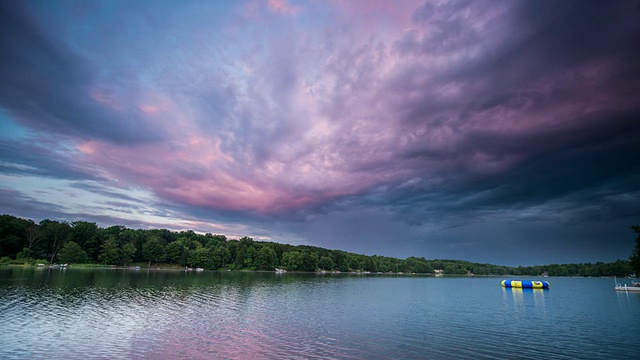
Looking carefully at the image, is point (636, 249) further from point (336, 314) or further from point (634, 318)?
point (336, 314)

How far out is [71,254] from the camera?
158 m

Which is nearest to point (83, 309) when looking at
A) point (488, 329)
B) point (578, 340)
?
point (488, 329)

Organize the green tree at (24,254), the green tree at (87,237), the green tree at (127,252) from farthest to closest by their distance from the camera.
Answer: the green tree at (127,252)
the green tree at (87,237)
the green tree at (24,254)

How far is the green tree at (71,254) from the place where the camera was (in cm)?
15612

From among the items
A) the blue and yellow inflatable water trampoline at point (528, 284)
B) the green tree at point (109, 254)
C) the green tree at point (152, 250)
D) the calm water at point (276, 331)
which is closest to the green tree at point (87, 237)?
the green tree at point (109, 254)

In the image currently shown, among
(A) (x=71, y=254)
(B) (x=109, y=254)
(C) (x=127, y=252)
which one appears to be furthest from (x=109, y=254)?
(A) (x=71, y=254)

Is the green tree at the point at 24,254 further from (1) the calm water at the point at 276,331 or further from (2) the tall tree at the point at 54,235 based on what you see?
(1) the calm water at the point at 276,331

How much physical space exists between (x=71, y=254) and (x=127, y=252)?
29.3 meters

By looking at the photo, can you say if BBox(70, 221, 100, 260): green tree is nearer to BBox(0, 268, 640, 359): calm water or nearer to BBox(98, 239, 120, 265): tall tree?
BBox(98, 239, 120, 265): tall tree

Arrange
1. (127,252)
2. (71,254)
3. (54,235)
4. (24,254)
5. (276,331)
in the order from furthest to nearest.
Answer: (127,252), (54,235), (71,254), (24,254), (276,331)

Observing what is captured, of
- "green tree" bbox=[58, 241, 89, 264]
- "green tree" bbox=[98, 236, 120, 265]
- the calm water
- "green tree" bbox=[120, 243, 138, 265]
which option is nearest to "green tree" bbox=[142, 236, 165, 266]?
"green tree" bbox=[120, 243, 138, 265]

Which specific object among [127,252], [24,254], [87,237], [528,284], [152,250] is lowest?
[528,284]

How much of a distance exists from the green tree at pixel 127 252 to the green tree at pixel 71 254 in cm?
2085

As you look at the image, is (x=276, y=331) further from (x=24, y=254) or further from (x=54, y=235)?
(x=54, y=235)
